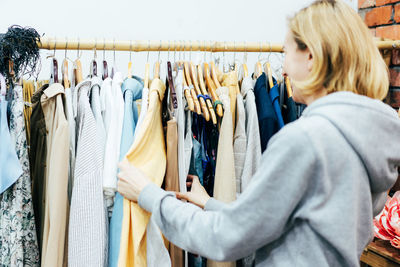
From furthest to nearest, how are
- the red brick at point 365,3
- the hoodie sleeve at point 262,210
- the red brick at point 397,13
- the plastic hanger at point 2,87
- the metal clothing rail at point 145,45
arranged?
1. the red brick at point 365,3
2. the red brick at point 397,13
3. the metal clothing rail at point 145,45
4. the plastic hanger at point 2,87
5. the hoodie sleeve at point 262,210

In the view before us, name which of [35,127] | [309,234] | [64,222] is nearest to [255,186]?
[309,234]

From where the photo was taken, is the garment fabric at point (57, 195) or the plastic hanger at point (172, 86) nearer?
the garment fabric at point (57, 195)

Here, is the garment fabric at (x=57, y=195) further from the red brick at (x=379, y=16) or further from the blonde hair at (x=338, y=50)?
the red brick at (x=379, y=16)

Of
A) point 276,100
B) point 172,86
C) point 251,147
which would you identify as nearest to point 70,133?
point 172,86

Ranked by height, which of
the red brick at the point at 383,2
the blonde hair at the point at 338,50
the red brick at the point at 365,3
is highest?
the red brick at the point at 365,3

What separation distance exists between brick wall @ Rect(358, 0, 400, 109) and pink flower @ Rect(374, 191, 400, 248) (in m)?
0.57

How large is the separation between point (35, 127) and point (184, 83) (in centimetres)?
47

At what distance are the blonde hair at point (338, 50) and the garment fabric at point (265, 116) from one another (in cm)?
37

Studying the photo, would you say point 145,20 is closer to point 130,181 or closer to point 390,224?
point 130,181

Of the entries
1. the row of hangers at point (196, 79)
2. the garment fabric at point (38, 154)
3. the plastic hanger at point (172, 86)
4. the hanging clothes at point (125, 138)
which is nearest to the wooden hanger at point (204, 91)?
the row of hangers at point (196, 79)

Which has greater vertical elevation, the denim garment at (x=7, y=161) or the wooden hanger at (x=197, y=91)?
the wooden hanger at (x=197, y=91)

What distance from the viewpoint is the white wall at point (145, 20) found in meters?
1.65

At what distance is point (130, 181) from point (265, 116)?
48 cm

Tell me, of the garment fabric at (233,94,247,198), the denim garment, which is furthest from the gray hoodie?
the denim garment
